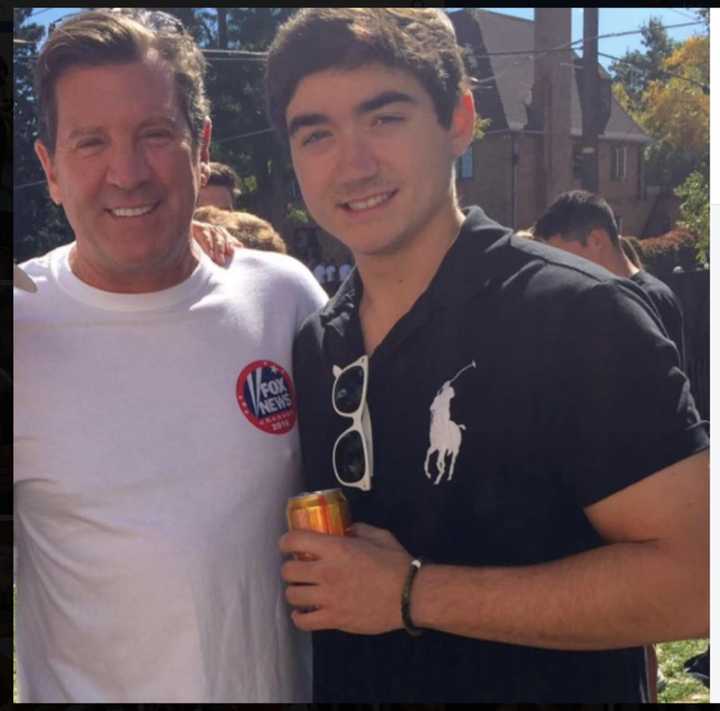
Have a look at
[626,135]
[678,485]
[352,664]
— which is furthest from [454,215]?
[352,664]

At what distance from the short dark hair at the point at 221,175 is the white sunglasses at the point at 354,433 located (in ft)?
1.79

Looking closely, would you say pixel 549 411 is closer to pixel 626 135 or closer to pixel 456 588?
pixel 456 588

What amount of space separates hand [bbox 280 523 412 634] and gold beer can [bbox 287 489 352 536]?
0.02m

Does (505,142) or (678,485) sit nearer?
(678,485)

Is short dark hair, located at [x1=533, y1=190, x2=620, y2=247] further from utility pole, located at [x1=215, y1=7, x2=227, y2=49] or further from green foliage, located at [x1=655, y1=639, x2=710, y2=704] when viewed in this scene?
green foliage, located at [x1=655, y1=639, x2=710, y2=704]

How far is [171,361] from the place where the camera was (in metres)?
2.24

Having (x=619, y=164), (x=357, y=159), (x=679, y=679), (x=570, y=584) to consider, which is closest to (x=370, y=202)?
(x=357, y=159)

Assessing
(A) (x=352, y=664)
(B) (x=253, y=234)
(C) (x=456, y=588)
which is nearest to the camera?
(C) (x=456, y=588)

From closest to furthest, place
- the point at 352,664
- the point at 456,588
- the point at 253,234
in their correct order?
the point at 456,588 < the point at 352,664 < the point at 253,234

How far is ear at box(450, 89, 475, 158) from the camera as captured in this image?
2293 millimetres

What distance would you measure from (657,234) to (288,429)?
1.01 meters

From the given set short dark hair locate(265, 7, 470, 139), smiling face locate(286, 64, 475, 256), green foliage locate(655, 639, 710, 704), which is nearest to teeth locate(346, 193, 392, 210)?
smiling face locate(286, 64, 475, 256)

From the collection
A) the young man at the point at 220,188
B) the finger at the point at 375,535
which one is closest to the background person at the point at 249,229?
the young man at the point at 220,188

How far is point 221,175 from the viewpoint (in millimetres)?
2395
